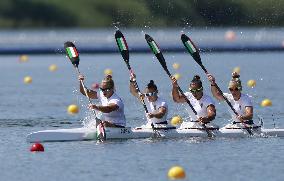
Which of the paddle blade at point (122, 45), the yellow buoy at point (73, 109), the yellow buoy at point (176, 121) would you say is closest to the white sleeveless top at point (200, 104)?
the paddle blade at point (122, 45)

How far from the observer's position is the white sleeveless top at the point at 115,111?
80.0 feet

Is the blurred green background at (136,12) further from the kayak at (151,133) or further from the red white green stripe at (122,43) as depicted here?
the kayak at (151,133)

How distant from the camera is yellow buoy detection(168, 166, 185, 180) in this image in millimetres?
19219

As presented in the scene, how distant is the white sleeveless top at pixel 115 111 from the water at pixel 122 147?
590mm

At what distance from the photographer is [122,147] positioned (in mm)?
23359

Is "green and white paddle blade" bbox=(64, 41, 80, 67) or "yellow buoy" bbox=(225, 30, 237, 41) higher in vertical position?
"yellow buoy" bbox=(225, 30, 237, 41)

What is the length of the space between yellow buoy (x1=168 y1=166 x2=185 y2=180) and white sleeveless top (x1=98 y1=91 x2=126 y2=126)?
5.15 metres

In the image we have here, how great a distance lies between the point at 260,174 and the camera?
19750 millimetres

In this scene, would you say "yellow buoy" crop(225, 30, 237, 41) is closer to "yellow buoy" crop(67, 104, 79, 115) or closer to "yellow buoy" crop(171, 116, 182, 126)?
"yellow buoy" crop(67, 104, 79, 115)

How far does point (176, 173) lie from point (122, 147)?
4246 mm

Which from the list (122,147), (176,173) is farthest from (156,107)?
(176,173)

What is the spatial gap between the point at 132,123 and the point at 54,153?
6665mm

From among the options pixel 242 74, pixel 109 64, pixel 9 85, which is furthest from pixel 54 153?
pixel 109 64

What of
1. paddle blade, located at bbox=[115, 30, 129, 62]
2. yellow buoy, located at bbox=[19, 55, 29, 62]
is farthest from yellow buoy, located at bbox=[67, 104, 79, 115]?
yellow buoy, located at bbox=[19, 55, 29, 62]
